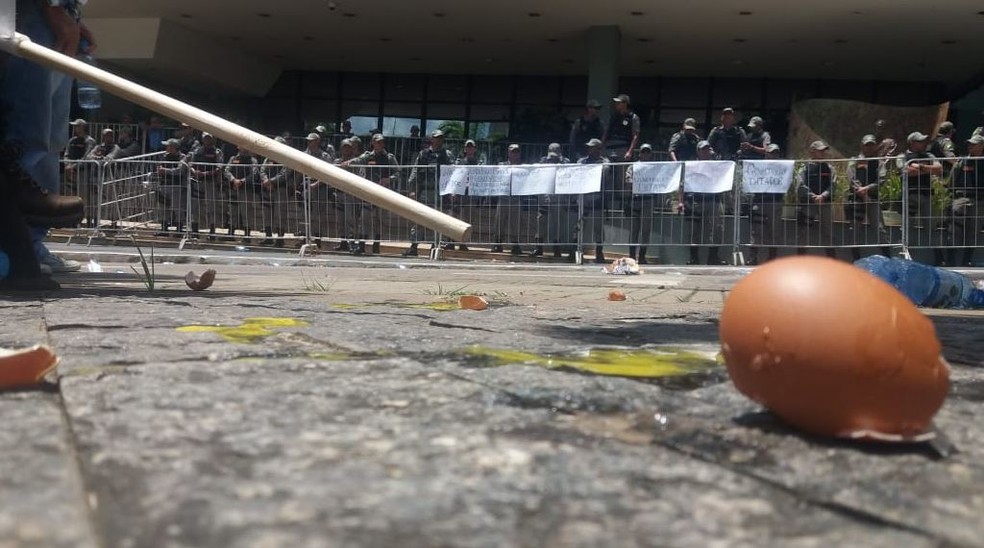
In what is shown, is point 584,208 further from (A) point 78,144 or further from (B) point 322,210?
(A) point 78,144

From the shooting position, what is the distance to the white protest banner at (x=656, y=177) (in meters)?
11.5

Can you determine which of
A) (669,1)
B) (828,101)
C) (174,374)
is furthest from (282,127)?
(174,374)

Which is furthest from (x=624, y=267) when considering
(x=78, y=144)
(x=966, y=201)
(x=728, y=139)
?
(x=78, y=144)

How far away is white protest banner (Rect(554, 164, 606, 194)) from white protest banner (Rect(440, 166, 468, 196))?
4.49 feet

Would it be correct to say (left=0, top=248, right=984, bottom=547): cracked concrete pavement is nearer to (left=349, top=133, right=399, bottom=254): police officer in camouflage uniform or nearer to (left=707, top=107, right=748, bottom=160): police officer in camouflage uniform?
(left=707, top=107, right=748, bottom=160): police officer in camouflage uniform

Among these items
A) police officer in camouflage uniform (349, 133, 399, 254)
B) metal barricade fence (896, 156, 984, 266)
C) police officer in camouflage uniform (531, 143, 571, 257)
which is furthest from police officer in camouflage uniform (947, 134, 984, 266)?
police officer in camouflage uniform (349, 133, 399, 254)

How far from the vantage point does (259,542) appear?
1.17m

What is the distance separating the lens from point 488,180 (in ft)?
41.1

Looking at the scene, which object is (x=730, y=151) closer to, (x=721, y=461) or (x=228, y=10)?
(x=228, y=10)

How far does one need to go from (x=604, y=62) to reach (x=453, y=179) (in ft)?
19.8

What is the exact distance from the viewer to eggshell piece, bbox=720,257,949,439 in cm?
168

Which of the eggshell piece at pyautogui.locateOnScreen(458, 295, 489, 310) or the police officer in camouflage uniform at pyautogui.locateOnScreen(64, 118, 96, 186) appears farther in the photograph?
the police officer in camouflage uniform at pyautogui.locateOnScreen(64, 118, 96, 186)

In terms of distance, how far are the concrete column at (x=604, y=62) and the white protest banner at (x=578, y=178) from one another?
5.74 meters

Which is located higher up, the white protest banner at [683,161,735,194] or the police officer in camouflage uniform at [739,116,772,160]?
the police officer in camouflage uniform at [739,116,772,160]
